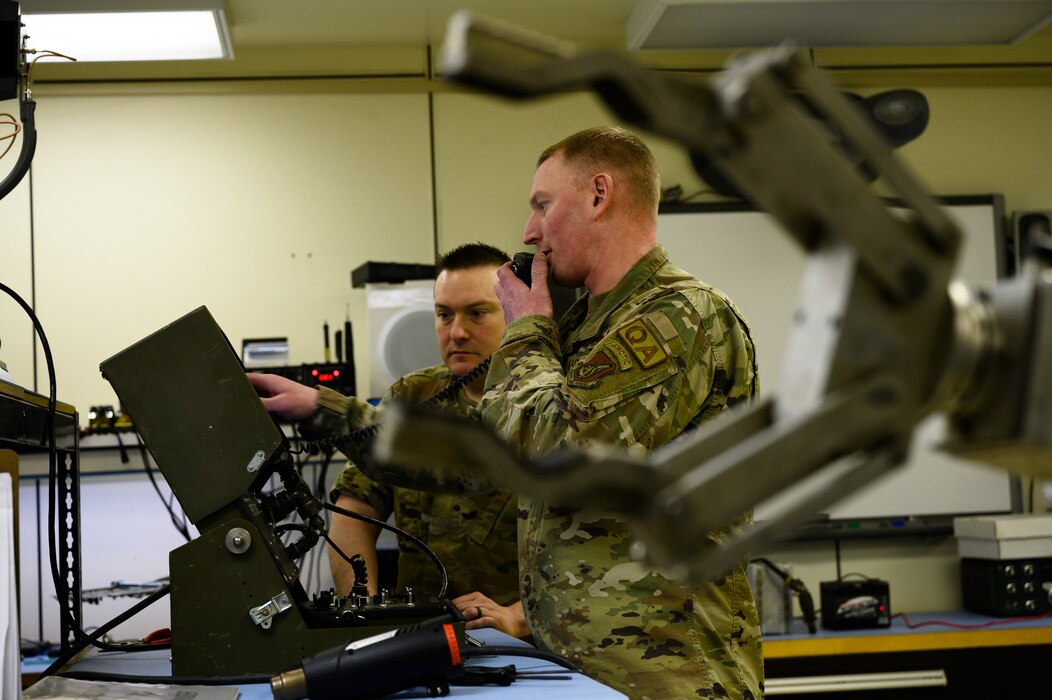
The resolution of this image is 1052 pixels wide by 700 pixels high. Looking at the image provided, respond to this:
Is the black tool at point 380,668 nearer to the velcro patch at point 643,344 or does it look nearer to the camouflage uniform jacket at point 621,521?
the camouflage uniform jacket at point 621,521

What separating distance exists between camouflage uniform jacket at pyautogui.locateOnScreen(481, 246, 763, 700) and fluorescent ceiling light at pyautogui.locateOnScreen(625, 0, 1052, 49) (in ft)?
5.98

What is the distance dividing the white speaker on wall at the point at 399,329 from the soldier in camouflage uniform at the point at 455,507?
476 millimetres

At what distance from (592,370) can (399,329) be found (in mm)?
1954

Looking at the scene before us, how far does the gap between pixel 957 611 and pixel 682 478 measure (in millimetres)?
4005

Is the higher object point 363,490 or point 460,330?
point 460,330

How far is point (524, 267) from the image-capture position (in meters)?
1.88

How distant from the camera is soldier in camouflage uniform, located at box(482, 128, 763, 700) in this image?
64.6 inches

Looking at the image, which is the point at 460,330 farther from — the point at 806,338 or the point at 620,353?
the point at 806,338

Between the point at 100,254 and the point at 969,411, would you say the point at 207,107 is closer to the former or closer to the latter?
the point at 100,254

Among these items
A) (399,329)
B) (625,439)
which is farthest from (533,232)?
(399,329)

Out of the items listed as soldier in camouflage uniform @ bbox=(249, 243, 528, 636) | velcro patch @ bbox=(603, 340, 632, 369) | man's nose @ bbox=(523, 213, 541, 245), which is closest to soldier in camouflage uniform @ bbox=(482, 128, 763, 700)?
velcro patch @ bbox=(603, 340, 632, 369)

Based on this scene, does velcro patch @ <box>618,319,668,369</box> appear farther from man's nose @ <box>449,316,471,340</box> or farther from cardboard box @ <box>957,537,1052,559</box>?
cardboard box @ <box>957,537,1052,559</box>

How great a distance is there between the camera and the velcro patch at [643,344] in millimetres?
1671

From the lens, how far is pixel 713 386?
1.74 meters
